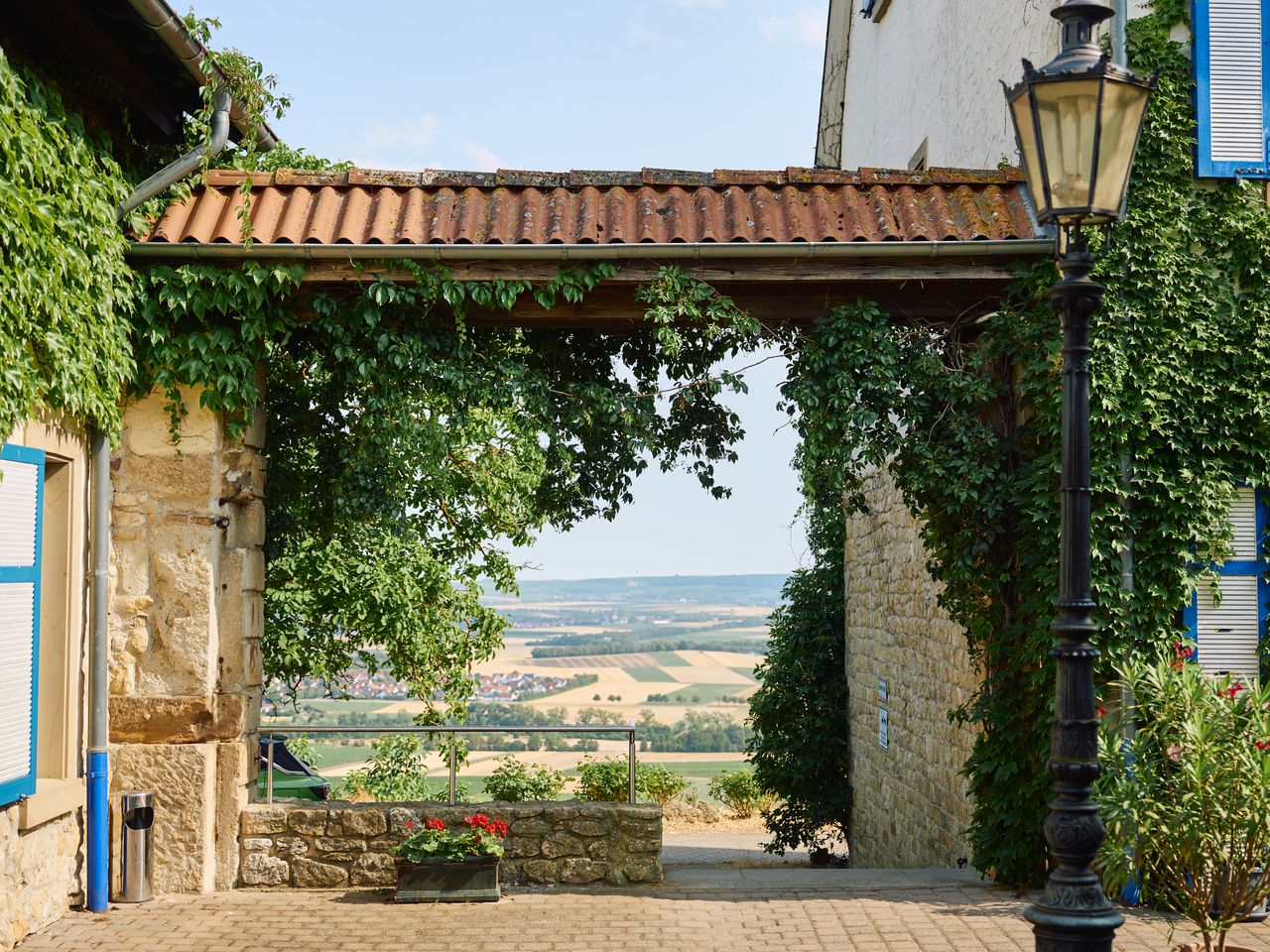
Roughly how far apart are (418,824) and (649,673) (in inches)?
1251

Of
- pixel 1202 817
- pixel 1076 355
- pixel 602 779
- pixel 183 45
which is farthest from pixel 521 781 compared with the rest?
pixel 1076 355

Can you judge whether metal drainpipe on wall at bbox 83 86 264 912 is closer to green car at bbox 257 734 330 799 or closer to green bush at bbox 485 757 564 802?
green bush at bbox 485 757 564 802

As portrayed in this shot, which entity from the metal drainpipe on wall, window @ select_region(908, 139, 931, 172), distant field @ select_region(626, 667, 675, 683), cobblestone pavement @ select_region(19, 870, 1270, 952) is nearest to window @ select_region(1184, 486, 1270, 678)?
cobblestone pavement @ select_region(19, 870, 1270, 952)

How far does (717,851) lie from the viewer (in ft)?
45.6

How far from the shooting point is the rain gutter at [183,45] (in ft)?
20.3

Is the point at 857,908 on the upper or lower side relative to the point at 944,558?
lower

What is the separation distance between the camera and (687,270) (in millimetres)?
7496

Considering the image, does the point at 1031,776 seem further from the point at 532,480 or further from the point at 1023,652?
the point at 532,480

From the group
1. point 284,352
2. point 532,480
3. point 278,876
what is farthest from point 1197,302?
point 532,480

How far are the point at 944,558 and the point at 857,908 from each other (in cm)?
217

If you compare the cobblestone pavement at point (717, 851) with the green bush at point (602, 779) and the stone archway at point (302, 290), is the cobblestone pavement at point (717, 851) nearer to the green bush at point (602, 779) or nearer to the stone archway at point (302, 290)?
the green bush at point (602, 779)

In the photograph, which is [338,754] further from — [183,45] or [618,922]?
[183,45]

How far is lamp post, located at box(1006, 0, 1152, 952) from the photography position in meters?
4.16

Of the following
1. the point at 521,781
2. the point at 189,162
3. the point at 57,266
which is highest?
the point at 189,162
